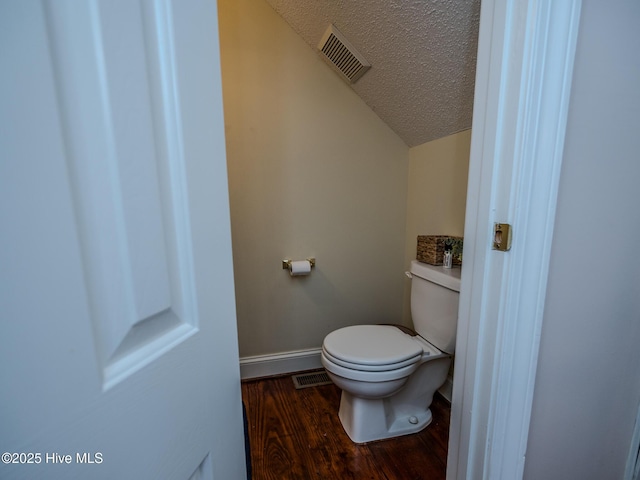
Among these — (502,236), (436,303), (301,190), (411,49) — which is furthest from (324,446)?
(411,49)

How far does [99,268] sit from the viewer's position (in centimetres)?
25

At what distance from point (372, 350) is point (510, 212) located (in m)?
0.83

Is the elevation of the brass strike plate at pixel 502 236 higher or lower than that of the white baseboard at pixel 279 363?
higher

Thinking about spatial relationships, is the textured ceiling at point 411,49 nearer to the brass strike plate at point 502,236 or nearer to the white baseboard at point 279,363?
the brass strike plate at point 502,236

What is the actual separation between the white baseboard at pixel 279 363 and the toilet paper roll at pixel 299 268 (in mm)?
549

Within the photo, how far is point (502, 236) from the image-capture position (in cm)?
54

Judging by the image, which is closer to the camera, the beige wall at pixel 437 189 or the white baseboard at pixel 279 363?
the beige wall at pixel 437 189

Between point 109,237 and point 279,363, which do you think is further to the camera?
point 279,363

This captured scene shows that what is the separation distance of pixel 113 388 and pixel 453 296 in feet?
3.81

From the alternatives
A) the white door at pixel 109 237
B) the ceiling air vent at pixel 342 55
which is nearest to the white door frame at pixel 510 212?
the white door at pixel 109 237

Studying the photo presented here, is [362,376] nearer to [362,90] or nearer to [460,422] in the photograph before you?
[460,422]

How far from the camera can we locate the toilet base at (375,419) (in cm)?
119

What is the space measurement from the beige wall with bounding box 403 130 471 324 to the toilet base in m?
0.61

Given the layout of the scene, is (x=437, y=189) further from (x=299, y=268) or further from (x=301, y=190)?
(x=299, y=268)
